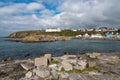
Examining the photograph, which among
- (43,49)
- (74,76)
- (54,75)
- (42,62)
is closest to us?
(74,76)

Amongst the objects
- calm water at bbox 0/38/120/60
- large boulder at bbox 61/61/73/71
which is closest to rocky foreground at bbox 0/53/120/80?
large boulder at bbox 61/61/73/71

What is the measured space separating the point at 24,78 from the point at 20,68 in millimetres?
5752

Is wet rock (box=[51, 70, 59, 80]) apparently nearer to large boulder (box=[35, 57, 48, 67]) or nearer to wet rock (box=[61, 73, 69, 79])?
wet rock (box=[61, 73, 69, 79])

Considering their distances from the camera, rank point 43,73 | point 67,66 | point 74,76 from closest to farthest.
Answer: point 74,76
point 43,73
point 67,66

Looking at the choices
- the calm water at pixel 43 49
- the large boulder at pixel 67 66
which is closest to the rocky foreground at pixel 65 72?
the large boulder at pixel 67 66

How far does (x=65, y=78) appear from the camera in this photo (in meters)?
19.3

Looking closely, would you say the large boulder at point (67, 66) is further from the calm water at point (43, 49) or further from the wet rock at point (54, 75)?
the calm water at point (43, 49)

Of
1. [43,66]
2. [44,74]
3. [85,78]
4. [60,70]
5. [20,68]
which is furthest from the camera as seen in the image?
[20,68]

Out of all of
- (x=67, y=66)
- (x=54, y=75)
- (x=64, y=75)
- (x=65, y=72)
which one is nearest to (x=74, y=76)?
(x=64, y=75)

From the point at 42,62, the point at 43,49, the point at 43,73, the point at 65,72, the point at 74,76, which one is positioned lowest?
the point at 43,49

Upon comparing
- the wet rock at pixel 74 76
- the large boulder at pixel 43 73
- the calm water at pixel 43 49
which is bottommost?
the calm water at pixel 43 49

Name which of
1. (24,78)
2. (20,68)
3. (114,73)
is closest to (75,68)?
(114,73)

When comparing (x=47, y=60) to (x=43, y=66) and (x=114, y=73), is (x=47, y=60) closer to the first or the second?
(x=43, y=66)

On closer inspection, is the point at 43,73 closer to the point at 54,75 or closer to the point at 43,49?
the point at 54,75
